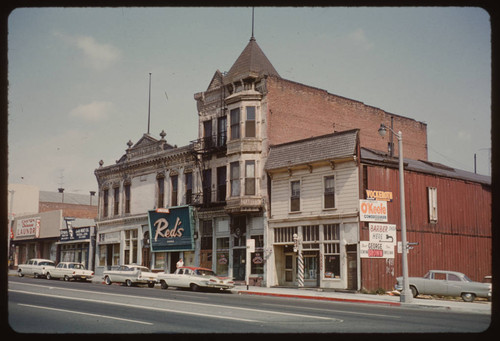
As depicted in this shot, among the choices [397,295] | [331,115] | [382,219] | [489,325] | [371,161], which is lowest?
[397,295]

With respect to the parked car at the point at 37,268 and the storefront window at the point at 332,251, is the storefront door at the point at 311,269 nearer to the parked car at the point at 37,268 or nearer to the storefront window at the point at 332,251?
the storefront window at the point at 332,251

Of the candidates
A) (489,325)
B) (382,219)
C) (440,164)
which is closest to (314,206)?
(382,219)

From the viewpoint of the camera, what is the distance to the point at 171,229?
140 ft

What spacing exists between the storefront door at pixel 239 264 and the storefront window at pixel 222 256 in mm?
815

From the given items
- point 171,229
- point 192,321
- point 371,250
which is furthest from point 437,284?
point 171,229

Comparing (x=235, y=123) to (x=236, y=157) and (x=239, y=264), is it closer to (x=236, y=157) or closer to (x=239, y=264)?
(x=236, y=157)

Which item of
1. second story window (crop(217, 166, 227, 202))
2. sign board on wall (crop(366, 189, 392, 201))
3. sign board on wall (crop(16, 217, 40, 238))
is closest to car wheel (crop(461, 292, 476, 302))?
sign board on wall (crop(366, 189, 392, 201))

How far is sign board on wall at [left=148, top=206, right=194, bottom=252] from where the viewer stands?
1620 inches

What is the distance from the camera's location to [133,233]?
157ft

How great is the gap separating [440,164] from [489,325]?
38.2 metres

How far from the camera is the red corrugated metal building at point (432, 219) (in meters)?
30.9

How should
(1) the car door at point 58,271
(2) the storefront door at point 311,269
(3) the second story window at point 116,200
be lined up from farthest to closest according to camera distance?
(3) the second story window at point 116,200
(1) the car door at point 58,271
(2) the storefront door at point 311,269

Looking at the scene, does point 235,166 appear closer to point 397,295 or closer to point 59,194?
point 397,295

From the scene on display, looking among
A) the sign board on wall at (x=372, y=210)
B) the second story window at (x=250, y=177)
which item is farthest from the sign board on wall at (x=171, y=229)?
the sign board on wall at (x=372, y=210)
